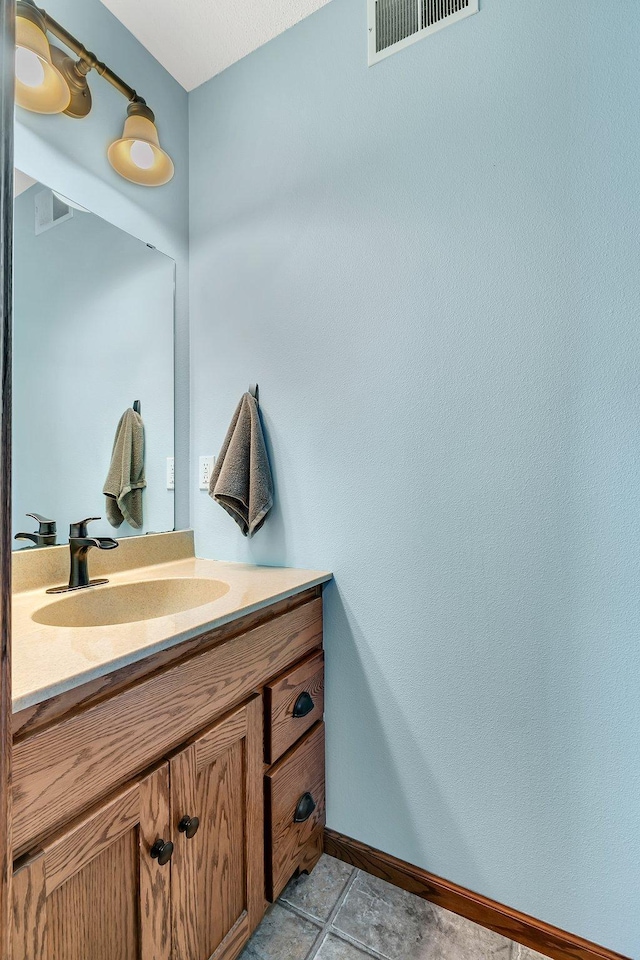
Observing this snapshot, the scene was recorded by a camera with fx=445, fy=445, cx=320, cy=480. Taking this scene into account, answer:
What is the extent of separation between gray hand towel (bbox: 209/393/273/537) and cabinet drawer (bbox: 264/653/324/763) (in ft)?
1.47

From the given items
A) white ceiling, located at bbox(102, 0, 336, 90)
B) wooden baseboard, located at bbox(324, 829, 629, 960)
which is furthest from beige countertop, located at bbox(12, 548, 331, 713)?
white ceiling, located at bbox(102, 0, 336, 90)

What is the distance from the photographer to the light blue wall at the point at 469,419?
100 cm

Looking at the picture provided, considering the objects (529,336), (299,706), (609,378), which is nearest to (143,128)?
(529,336)

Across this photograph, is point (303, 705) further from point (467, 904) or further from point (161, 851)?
point (467, 904)

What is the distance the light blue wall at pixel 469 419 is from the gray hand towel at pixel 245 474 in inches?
2.6

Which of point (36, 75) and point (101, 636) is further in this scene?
point (36, 75)

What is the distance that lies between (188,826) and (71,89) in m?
1.86

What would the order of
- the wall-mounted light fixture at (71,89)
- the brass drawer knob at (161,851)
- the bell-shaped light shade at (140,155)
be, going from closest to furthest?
1. the brass drawer knob at (161,851)
2. the wall-mounted light fixture at (71,89)
3. the bell-shaped light shade at (140,155)

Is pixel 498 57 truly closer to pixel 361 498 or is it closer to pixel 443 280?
pixel 443 280

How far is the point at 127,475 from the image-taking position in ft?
4.77

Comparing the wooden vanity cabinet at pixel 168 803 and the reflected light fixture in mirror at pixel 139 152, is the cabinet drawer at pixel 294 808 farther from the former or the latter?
the reflected light fixture in mirror at pixel 139 152

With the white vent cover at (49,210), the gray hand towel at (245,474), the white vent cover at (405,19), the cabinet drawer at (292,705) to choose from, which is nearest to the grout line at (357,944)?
the cabinet drawer at (292,705)

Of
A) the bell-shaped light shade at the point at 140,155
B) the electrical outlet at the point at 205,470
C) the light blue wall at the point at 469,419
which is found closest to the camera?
the light blue wall at the point at 469,419

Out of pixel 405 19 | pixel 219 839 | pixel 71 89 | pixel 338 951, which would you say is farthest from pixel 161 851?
pixel 405 19
